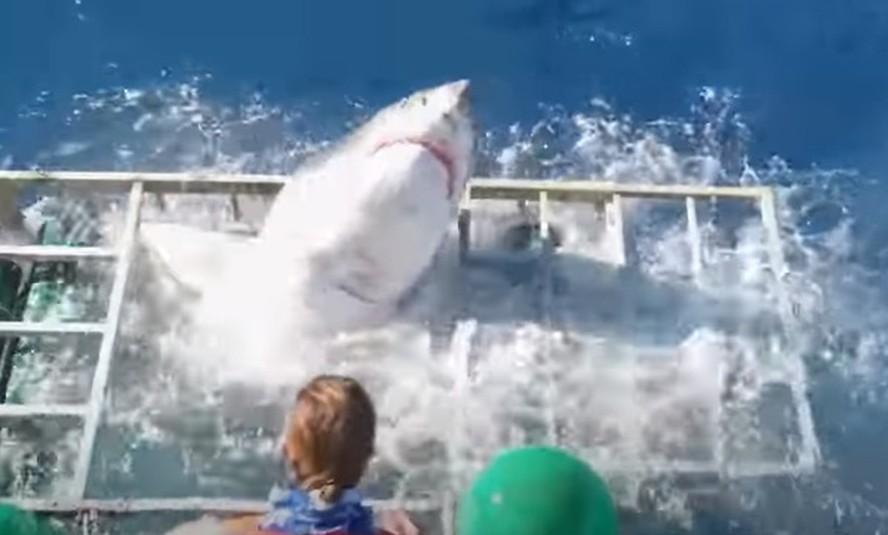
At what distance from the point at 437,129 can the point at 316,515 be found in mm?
1352

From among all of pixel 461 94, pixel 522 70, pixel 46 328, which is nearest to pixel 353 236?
pixel 461 94

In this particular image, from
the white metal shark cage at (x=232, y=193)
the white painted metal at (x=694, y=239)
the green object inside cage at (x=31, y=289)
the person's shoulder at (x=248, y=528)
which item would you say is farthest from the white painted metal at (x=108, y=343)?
the white painted metal at (x=694, y=239)

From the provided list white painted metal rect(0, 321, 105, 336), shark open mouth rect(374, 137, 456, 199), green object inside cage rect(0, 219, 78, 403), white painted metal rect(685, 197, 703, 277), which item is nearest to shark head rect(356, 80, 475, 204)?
shark open mouth rect(374, 137, 456, 199)

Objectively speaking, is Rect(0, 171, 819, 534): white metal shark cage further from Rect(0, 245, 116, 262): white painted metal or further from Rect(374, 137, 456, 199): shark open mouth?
Rect(374, 137, 456, 199): shark open mouth

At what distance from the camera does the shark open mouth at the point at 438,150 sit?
14.2 feet

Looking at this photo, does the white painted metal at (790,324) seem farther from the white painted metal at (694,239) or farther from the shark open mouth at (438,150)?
the shark open mouth at (438,150)

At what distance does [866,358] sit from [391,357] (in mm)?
1450

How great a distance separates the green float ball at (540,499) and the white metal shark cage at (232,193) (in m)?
0.63

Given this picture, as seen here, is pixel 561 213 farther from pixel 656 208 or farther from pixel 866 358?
pixel 866 358

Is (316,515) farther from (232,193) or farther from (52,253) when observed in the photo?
(232,193)

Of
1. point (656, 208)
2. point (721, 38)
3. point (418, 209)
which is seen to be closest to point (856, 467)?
point (656, 208)

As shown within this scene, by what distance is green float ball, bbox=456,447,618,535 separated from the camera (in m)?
3.27

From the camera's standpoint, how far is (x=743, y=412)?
14.4ft

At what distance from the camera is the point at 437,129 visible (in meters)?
4.37
